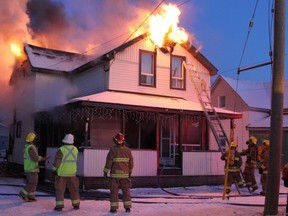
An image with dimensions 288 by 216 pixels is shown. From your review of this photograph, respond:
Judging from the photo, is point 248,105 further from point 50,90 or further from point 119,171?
point 119,171

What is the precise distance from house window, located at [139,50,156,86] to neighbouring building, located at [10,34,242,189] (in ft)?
0.15

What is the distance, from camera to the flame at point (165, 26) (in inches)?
682

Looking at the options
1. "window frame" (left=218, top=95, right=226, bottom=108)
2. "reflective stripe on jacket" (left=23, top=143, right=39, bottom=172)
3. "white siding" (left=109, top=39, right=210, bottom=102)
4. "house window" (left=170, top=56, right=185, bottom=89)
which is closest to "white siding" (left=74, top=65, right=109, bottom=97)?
"white siding" (left=109, top=39, right=210, bottom=102)

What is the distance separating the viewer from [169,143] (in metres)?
18.3

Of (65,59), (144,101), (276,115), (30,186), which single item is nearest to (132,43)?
(144,101)

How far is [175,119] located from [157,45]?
137 inches

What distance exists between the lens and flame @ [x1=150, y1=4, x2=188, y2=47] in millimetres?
17328

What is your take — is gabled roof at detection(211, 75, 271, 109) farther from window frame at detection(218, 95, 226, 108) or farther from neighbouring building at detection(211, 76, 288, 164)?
window frame at detection(218, 95, 226, 108)

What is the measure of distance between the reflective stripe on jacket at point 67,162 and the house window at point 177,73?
9921 mm

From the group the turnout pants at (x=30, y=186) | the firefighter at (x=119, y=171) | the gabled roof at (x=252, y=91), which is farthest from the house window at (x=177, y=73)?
the gabled roof at (x=252, y=91)

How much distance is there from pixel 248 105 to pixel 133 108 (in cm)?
1769

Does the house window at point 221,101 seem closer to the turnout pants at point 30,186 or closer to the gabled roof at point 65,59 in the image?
the gabled roof at point 65,59

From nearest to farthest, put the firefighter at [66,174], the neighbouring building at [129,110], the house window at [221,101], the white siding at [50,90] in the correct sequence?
the firefighter at [66,174]
the neighbouring building at [129,110]
the white siding at [50,90]
the house window at [221,101]

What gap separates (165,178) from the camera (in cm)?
1508
